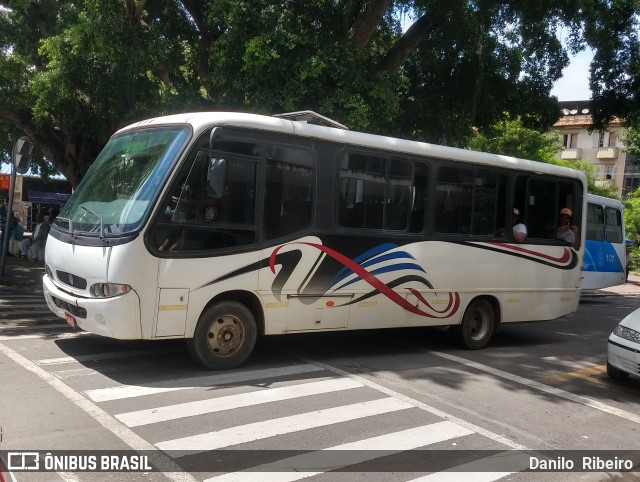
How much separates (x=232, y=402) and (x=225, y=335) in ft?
4.21

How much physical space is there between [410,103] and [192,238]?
11138 mm

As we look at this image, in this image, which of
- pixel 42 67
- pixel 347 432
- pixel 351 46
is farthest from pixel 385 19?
pixel 347 432

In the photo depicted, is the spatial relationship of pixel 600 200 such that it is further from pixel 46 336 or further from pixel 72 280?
pixel 72 280

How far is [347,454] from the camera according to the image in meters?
5.20

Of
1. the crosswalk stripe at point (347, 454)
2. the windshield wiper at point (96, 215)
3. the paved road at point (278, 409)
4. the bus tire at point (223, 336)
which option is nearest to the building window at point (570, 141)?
the paved road at point (278, 409)

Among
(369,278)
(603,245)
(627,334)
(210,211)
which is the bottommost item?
(627,334)

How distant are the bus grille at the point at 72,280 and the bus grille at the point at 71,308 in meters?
0.22

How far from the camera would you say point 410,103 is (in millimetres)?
16828

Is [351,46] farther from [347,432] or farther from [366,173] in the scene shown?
[347,432]

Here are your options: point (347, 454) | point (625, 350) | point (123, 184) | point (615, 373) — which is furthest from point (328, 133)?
point (615, 373)

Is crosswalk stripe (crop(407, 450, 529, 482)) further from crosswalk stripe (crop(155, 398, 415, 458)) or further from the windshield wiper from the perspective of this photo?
the windshield wiper

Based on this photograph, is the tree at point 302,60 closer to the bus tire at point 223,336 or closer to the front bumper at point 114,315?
the bus tire at point 223,336

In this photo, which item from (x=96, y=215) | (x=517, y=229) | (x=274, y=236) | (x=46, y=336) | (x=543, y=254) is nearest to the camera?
(x=96, y=215)

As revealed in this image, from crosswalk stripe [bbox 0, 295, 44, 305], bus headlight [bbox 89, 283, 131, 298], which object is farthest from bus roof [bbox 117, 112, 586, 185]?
crosswalk stripe [bbox 0, 295, 44, 305]
